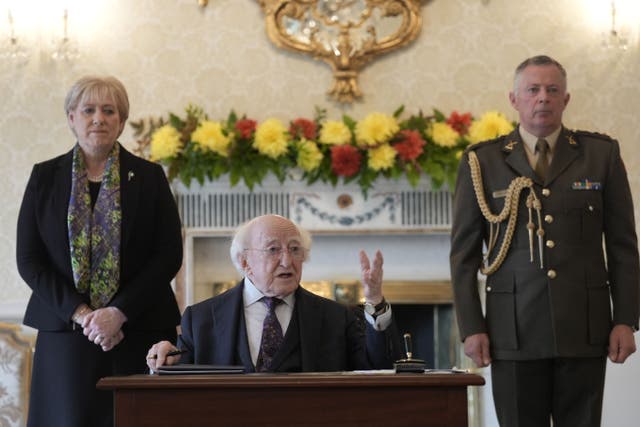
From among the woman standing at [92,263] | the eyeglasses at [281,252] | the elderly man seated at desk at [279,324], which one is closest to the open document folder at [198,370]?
the elderly man seated at desk at [279,324]

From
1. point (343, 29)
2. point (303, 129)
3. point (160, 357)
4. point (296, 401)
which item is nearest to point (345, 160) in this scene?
point (303, 129)

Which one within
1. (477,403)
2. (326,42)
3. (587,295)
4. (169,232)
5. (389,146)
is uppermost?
(326,42)

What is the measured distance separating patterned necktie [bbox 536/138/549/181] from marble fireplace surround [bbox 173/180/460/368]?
1890mm

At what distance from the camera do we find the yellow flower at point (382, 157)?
184 inches

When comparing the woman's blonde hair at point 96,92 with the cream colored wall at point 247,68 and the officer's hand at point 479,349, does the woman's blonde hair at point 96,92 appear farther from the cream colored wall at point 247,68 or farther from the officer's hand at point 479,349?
the cream colored wall at point 247,68

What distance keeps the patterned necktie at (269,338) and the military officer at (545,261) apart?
0.49 m

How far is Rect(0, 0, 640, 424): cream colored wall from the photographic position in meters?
4.95

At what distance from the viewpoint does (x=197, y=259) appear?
200 inches

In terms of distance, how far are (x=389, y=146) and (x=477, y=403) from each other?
1222 mm

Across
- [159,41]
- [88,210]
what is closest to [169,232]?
[88,210]

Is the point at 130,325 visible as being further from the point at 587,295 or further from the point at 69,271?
the point at 587,295

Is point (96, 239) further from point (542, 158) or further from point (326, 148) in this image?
point (326, 148)

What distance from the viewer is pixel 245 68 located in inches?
197

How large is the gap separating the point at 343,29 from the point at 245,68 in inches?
18.9
